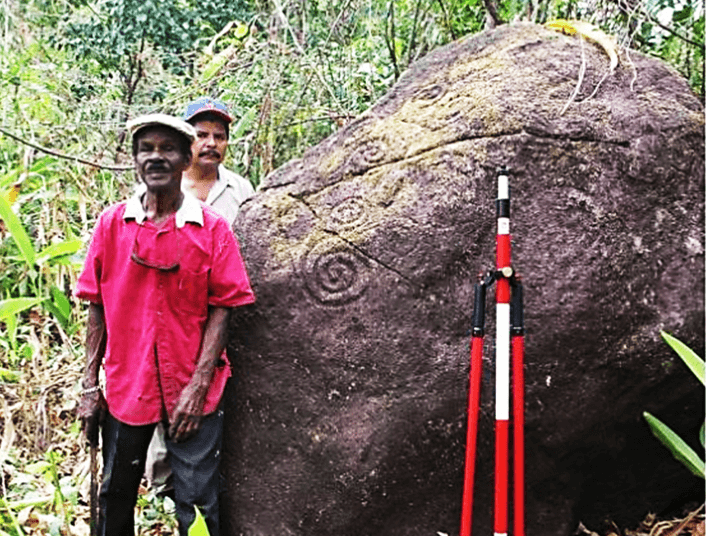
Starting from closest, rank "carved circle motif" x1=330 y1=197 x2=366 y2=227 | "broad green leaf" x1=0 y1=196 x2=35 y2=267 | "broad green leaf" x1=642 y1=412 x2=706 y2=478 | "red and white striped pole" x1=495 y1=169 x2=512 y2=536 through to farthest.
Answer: "red and white striped pole" x1=495 y1=169 x2=512 y2=536, "broad green leaf" x1=642 y1=412 x2=706 y2=478, "carved circle motif" x1=330 y1=197 x2=366 y2=227, "broad green leaf" x1=0 y1=196 x2=35 y2=267

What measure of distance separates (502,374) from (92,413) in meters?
1.38

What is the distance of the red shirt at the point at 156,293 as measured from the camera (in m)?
3.01

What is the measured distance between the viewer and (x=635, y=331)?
10.1 feet

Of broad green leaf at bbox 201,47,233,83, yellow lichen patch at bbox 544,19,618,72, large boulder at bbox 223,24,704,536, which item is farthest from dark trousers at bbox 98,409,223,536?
broad green leaf at bbox 201,47,233,83

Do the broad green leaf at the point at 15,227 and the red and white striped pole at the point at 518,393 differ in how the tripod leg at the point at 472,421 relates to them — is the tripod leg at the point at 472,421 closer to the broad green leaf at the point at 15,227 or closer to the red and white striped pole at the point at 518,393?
the red and white striped pole at the point at 518,393

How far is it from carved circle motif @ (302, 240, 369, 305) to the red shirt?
0.77 ft

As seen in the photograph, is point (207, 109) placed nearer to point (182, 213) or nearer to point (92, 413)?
point (182, 213)

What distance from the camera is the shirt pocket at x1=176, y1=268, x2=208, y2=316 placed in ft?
9.89

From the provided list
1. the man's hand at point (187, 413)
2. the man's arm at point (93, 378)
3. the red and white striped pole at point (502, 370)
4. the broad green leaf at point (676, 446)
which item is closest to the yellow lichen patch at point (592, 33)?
the red and white striped pole at point (502, 370)

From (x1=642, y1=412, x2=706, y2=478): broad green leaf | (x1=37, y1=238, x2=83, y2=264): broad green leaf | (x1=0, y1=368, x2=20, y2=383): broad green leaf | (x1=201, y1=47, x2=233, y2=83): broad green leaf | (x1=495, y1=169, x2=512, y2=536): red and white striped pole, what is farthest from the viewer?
(x1=201, y1=47, x2=233, y2=83): broad green leaf

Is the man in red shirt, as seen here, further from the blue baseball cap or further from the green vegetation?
the green vegetation

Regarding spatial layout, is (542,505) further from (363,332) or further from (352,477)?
(363,332)

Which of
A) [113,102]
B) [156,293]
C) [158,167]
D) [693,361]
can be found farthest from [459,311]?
[113,102]

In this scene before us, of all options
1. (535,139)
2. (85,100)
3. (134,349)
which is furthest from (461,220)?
(85,100)
